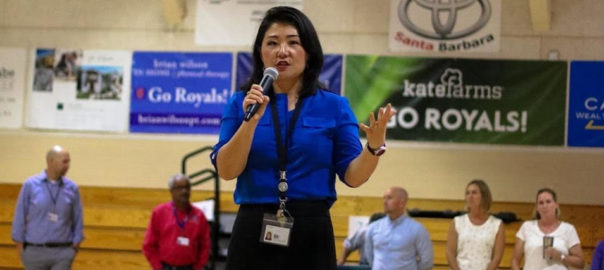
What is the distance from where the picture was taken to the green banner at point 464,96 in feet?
29.1

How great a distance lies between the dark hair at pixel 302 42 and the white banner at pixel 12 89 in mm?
7875

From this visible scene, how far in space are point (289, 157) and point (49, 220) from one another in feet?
20.0

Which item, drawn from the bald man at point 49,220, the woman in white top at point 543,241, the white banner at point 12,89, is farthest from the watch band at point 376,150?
the white banner at point 12,89

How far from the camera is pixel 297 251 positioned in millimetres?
2318

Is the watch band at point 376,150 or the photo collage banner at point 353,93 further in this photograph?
the photo collage banner at point 353,93

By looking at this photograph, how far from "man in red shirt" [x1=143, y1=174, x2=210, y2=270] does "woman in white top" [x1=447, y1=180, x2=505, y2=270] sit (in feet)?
8.17

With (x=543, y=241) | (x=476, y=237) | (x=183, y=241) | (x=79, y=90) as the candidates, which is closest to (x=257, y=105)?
(x=476, y=237)

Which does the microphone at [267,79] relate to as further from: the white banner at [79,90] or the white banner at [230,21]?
the white banner at [79,90]

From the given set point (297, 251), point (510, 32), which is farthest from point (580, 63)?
point (297, 251)

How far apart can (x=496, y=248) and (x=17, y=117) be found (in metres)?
5.99

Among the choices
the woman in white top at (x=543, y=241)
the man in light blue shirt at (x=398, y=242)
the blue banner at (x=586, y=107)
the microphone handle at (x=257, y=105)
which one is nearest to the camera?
the microphone handle at (x=257, y=105)

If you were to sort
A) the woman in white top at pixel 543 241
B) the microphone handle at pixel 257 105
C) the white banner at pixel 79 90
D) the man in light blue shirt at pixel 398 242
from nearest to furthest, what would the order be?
1. the microphone handle at pixel 257 105
2. the woman in white top at pixel 543 241
3. the man in light blue shirt at pixel 398 242
4. the white banner at pixel 79 90

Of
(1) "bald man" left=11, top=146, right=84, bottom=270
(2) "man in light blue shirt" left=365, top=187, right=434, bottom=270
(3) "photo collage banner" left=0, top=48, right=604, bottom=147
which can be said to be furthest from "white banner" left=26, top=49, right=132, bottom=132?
(2) "man in light blue shirt" left=365, top=187, right=434, bottom=270

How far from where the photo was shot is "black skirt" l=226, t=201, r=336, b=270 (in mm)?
2316
